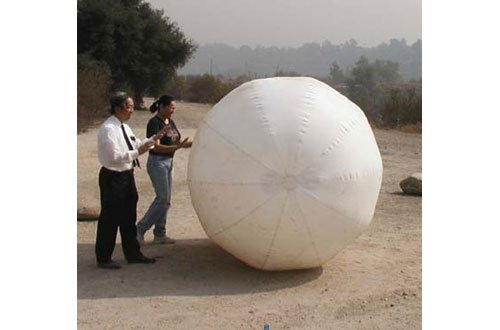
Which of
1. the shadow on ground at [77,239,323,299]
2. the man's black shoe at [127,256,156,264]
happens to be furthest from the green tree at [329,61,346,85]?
the man's black shoe at [127,256,156,264]

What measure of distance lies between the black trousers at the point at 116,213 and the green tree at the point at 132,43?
5875 mm

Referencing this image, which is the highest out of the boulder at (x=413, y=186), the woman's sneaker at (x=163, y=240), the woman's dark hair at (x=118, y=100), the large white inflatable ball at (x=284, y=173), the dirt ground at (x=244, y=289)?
the woman's dark hair at (x=118, y=100)

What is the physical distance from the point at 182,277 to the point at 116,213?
0.93 metres

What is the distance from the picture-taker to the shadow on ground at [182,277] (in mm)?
6020

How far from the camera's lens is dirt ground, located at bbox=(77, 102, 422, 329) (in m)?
5.41

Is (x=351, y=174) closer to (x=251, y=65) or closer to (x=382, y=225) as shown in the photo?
(x=382, y=225)

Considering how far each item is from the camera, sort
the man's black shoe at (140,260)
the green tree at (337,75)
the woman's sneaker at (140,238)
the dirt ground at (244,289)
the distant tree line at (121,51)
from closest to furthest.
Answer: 1. the dirt ground at (244,289)
2. the man's black shoe at (140,260)
3. the woman's sneaker at (140,238)
4. the distant tree line at (121,51)
5. the green tree at (337,75)

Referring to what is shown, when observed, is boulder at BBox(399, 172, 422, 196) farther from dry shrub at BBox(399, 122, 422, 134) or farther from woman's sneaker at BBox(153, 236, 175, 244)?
dry shrub at BBox(399, 122, 422, 134)

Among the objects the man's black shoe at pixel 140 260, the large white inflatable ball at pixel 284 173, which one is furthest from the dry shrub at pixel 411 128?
the man's black shoe at pixel 140 260

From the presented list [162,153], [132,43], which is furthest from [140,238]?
[132,43]

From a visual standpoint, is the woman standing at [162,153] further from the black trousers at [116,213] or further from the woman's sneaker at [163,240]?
the black trousers at [116,213]

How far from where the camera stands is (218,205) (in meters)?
5.86

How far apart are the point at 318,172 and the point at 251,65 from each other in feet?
20.7

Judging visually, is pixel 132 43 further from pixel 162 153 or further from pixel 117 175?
pixel 117 175
